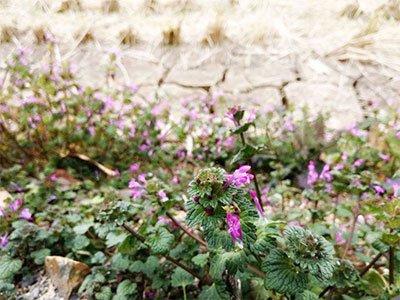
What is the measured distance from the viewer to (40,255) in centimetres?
197

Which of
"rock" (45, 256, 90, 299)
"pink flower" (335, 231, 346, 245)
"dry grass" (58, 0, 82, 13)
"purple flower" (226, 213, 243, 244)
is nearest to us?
"purple flower" (226, 213, 243, 244)

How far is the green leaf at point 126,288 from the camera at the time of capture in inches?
68.6

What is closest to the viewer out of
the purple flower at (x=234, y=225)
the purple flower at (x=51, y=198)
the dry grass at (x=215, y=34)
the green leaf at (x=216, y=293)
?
the purple flower at (x=234, y=225)

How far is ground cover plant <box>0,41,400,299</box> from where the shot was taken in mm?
1284

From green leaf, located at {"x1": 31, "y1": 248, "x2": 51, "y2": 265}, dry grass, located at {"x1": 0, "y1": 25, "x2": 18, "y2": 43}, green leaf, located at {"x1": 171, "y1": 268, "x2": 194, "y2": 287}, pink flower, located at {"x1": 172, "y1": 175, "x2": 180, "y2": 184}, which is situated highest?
green leaf, located at {"x1": 171, "y1": 268, "x2": 194, "y2": 287}

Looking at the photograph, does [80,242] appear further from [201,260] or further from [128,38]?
[128,38]

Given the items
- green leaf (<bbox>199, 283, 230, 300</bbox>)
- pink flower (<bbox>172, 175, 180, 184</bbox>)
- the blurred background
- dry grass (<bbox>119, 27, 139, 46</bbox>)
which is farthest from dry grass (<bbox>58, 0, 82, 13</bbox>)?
green leaf (<bbox>199, 283, 230, 300</bbox>)

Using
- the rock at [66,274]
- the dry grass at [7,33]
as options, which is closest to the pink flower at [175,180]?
the rock at [66,274]

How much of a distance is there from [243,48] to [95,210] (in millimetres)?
3036

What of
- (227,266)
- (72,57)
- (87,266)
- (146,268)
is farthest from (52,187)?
(72,57)

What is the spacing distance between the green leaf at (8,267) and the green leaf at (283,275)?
1093mm

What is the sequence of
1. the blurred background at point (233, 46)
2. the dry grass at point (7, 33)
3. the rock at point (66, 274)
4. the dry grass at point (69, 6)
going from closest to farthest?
1. the rock at point (66, 274)
2. the blurred background at point (233, 46)
3. the dry grass at point (7, 33)
4. the dry grass at point (69, 6)

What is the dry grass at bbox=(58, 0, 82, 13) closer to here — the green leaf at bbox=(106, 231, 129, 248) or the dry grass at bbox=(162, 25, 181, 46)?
the dry grass at bbox=(162, 25, 181, 46)

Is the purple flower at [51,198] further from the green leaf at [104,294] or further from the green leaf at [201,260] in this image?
the green leaf at [201,260]
